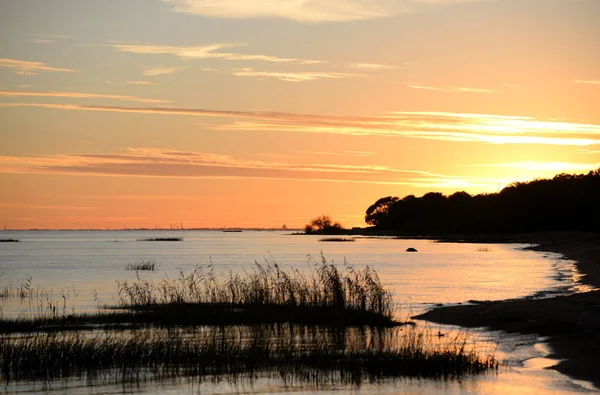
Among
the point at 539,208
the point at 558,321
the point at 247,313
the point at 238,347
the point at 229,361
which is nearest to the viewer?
the point at 229,361

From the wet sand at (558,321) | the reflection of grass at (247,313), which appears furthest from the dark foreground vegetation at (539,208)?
the reflection of grass at (247,313)

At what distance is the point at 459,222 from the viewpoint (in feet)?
636

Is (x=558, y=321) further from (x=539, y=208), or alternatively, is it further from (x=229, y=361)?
(x=539, y=208)

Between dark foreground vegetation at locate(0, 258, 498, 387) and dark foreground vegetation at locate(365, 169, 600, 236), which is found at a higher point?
dark foreground vegetation at locate(365, 169, 600, 236)

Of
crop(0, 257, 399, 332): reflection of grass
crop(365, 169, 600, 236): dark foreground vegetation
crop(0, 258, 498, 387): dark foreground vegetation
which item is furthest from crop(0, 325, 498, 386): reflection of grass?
crop(365, 169, 600, 236): dark foreground vegetation

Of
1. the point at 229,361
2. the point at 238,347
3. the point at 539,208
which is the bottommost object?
the point at 229,361

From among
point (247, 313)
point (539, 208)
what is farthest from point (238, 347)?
point (539, 208)

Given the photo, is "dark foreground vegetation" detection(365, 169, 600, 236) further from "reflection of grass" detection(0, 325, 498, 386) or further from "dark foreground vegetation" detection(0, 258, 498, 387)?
"reflection of grass" detection(0, 325, 498, 386)

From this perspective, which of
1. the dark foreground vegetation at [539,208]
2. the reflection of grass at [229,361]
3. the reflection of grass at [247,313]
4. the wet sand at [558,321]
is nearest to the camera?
the reflection of grass at [229,361]

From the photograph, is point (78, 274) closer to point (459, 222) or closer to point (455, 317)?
point (455, 317)

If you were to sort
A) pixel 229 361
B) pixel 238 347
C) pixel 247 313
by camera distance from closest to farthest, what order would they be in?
1. pixel 229 361
2. pixel 238 347
3. pixel 247 313

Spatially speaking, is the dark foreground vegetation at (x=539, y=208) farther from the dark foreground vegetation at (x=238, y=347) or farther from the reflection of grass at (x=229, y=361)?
the reflection of grass at (x=229, y=361)

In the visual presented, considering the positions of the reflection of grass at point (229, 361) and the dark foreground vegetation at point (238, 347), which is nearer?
the reflection of grass at point (229, 361)

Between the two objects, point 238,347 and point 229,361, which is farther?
point 238,347
